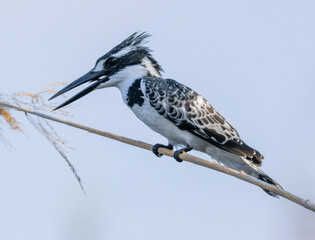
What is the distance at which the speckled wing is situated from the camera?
4.79 metres

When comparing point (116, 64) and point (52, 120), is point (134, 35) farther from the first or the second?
point (52, 120)

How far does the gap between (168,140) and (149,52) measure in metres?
0.93

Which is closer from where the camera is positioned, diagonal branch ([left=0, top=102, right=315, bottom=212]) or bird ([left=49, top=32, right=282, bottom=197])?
diagonal branch ([left=0, top=102, right=315, bottom=212])

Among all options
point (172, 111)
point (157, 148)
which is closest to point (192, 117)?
point (172, 111)

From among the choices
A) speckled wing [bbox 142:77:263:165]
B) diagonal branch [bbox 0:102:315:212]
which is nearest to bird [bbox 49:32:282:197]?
speckled wing [bbox 142:77:263:165]

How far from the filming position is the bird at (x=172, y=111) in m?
4.80

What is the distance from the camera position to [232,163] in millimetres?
5004

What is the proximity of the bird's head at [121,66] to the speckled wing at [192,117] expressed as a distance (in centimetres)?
19

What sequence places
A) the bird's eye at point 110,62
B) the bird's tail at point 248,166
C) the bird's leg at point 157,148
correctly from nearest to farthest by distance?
the bird's tail at point 248,166 → the bird's leg at point 157,148 → the bird's eye at point 110,62

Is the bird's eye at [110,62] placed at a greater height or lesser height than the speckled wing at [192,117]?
greater

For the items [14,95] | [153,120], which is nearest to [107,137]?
[14,95]

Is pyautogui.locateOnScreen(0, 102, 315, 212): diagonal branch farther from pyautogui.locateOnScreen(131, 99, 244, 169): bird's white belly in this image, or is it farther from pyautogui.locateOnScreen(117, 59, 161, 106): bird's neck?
pyautogui.locateOnScreen(117, 59, 161, 106): bird's neck

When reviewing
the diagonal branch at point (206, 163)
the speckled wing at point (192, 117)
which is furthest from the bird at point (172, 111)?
the diagonal branch at point (206, 163)

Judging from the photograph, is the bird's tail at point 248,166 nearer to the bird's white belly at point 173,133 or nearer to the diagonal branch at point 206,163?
the bird's white belly at point 173,133
